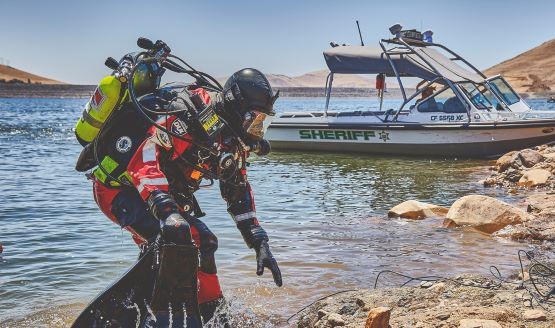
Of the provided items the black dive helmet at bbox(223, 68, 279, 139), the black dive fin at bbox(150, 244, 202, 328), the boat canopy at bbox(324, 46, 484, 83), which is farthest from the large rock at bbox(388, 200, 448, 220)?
the boat canopy at bbox(324, 46, 484, 83)

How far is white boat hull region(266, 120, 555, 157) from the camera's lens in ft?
49.1

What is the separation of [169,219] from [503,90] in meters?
13.9

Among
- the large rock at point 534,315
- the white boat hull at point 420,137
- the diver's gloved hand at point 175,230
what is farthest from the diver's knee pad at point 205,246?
the white boat hull at point 420,137

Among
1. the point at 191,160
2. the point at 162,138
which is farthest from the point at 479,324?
the point at 162,138

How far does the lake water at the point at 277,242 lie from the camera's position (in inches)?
235

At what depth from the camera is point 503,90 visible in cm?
1591

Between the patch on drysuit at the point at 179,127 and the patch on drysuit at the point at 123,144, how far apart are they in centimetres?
34

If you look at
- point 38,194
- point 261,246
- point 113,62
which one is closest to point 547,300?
point 261,246

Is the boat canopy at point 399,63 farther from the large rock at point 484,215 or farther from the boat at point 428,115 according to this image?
the large rock at point 484,215

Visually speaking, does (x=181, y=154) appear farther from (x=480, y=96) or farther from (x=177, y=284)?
(x=480, y=96)

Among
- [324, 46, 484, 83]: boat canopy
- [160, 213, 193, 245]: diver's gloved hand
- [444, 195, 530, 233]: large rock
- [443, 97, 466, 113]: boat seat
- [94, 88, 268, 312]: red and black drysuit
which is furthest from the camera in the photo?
[324, 46, 484, 83]: boat canopy

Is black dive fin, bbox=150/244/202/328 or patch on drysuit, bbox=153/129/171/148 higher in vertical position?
patch on drysuit, bbox=153/129/171/148

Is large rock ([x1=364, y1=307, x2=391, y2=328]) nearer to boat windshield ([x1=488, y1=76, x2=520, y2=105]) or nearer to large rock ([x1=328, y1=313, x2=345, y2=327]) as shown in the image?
large rock ([x1=328, y1=313, x2=345, y2=327])

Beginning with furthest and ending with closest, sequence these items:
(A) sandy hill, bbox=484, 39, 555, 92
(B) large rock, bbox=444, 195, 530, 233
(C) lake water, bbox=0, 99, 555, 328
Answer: (A) sandy hill, bbox=484, 39, 555, 92 → (B) large rock, bbox=444, 195, 530, 233 → (C) lake water, bbox=0, 99, 555, 328
